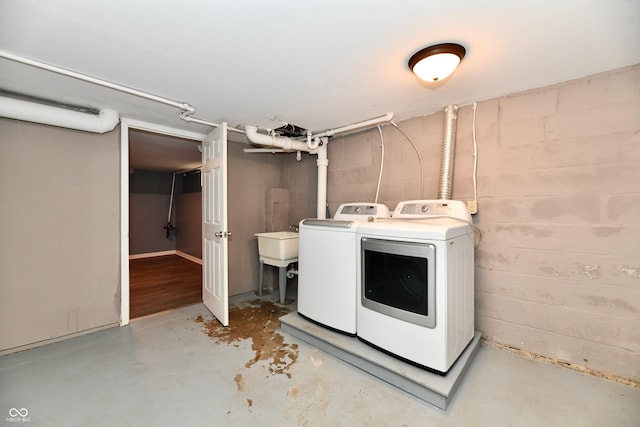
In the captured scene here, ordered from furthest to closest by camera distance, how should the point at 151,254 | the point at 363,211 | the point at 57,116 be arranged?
the point at 151,254 → the point at 363,211 → the point at 57,116

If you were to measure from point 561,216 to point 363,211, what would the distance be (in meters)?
1.52

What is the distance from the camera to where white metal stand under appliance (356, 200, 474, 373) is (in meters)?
1.64

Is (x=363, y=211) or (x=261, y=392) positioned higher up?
(x=363, y=211)

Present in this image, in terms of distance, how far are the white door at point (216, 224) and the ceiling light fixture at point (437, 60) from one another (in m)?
1.84

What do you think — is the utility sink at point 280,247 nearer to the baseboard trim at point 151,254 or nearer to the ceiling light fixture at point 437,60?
the ceiling light fixture at point 437,60

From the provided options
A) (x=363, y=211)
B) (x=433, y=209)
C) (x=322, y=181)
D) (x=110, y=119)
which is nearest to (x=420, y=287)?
(x=433, y=209)

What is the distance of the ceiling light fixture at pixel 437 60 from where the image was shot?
4.79 feet

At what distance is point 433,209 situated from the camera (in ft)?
7.26

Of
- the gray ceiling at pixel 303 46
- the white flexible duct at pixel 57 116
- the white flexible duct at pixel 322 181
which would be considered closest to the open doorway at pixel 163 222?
the white flexible duct at pixel 57 116

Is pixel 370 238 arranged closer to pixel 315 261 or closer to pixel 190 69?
pixel 315 261

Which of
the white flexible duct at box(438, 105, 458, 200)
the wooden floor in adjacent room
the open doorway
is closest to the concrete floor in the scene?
the wooden floor in adjacent room

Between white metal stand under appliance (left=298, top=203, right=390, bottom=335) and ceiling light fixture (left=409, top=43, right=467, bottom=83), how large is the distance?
3.81ft

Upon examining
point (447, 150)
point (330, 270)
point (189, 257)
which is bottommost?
point (189, 257)

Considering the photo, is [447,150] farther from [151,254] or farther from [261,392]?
[151,254]
